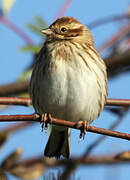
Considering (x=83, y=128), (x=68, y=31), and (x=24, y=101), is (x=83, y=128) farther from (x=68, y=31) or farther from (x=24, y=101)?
(x=68, y=31)

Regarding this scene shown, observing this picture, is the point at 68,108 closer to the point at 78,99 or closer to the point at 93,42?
the point at 78,99

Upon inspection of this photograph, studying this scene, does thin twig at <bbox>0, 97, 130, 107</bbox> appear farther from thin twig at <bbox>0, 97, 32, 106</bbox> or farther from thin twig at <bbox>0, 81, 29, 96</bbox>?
thin twig at <bbox>0, 81, 29, 96</bbox>

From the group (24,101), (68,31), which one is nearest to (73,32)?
(68,31)

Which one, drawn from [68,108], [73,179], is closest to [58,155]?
[68,108]

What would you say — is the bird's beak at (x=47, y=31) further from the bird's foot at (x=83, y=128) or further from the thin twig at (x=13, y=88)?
the bird's foot at (x=83, y=128)

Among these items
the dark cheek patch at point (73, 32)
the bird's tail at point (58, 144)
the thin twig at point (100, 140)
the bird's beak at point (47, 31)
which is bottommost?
the bird's tail at point (58, 144)

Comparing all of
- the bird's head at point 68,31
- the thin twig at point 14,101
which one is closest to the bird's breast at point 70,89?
the thin twig at point 14,101

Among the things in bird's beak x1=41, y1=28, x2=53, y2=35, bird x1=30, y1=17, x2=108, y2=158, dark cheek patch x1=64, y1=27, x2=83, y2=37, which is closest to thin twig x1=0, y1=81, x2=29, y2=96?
bird x1=30, y1=17, x2=108, y2=158
